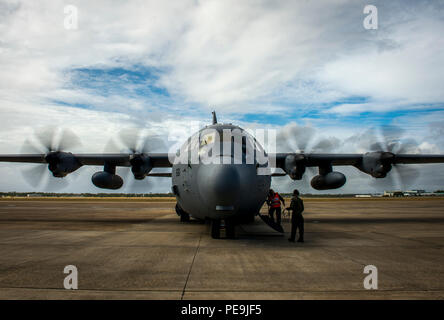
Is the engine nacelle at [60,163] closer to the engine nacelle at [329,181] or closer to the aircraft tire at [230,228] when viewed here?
the aircraft tire at [230,228]

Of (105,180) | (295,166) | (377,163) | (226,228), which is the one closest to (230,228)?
(226,228)

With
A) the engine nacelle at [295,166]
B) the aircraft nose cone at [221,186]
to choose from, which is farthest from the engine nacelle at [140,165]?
the aircraft nose cone at [221,186]

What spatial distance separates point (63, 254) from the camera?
7227mm

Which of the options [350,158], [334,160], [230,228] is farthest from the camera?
[350,158]

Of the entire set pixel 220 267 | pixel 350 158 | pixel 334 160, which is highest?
pixel 350 158

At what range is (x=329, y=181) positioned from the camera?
16594 millimetres

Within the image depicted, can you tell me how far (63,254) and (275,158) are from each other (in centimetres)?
1075

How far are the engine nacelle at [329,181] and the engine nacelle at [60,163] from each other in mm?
13739

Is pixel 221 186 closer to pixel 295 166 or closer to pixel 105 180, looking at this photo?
pixel 295 166

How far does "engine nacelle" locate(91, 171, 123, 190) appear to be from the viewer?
1669 cm

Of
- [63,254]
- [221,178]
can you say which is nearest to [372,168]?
[221,178]

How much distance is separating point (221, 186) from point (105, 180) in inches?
443

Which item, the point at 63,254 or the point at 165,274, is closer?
the point at 165,274
